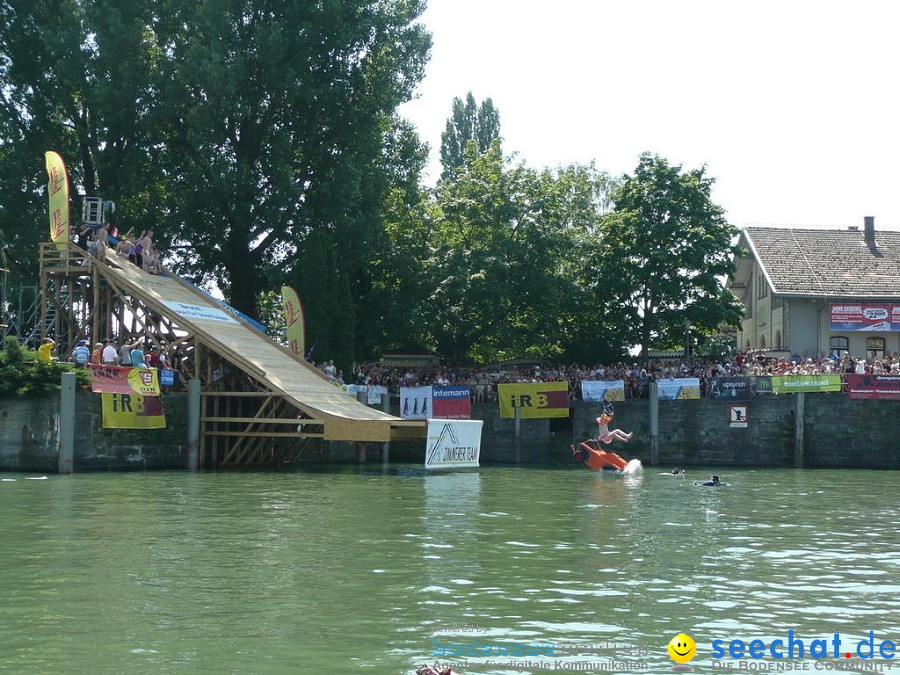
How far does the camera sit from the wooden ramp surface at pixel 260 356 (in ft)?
119

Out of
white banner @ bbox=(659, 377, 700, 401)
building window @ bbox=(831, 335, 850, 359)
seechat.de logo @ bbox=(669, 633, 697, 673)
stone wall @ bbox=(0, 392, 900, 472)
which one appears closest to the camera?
seechat.de logo @ bbox=(669, 633, 697, 673)

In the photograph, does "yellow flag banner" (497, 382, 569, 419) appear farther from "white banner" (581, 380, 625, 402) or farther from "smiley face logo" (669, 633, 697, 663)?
"smiley face logo" (669, 633, 697, 663)

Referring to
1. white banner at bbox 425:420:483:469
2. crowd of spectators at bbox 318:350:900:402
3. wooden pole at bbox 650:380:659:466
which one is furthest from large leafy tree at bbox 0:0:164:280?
wooden pole at bbox 650:380:659:466

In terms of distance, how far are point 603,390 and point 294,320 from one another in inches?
497

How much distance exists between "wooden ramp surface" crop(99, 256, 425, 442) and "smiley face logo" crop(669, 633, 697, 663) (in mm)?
24398

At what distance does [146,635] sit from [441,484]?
70.5 ft

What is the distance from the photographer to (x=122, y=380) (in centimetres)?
3684

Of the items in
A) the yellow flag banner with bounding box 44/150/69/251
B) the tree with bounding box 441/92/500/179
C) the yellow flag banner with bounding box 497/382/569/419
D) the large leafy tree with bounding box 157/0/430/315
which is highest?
the tree with bounding box 441/92/500/179

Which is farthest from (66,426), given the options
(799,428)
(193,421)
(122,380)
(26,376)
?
(799,428)

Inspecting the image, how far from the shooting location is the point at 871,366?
46125mm

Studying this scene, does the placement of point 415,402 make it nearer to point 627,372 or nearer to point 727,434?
point 627,372

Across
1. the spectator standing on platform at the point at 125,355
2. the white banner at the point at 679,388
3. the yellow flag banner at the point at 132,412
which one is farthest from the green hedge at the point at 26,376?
the white banner at the point at 679,388

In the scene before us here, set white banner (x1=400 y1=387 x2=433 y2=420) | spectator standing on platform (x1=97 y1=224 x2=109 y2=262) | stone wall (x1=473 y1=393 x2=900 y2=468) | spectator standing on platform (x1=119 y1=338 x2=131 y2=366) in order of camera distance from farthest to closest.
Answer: white banner (x1=400 y1=387 x2=433 y2=420)
stone wall (x1=473 y1=393 x2=900 y2=468)
spectator standing on platform (x1=97 y1=224 x2=109 y2=262)
spectator standing on platform (x1=119 y1=338 x2=131 y2=366)

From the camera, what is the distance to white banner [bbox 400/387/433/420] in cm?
4656
